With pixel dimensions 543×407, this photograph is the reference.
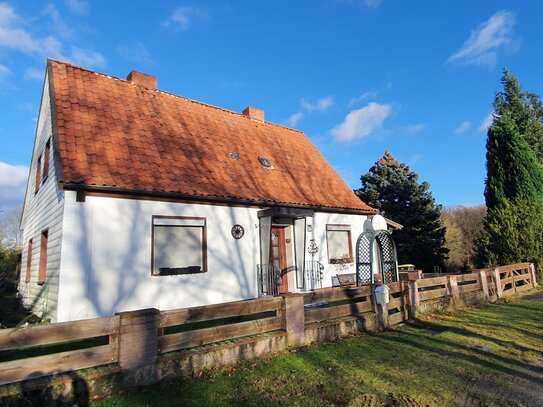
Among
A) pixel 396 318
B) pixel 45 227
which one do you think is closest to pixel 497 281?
pixel 396 318

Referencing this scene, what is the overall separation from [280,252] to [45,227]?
7.12m

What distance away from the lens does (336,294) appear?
7.24 metres

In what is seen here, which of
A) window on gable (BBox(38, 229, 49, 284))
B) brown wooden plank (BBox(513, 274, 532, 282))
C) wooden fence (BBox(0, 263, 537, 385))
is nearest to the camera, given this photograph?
wooden fence (BBox(0, 263, 537, 385))

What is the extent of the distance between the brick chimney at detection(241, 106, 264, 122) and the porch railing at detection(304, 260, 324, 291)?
24.9ft

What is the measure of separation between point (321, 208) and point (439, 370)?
8055mm

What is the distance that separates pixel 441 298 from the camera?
954cm

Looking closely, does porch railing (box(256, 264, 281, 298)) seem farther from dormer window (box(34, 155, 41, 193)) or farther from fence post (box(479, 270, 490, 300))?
dormer window (box(34, 155, 41, 193))

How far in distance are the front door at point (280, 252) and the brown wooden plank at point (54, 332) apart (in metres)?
7.91

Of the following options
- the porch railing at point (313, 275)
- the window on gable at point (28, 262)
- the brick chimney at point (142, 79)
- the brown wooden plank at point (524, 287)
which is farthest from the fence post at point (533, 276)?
the window on gable at point (28, 262)

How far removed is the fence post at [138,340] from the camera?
14.7 ft

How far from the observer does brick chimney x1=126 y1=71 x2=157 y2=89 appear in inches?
524

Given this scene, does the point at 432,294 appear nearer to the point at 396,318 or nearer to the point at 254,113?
the point at 396,318

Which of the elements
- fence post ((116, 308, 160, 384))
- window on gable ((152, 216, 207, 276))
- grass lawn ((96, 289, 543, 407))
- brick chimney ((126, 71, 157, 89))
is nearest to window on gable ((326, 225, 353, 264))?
window on gable ((152, 216, 207, 276))

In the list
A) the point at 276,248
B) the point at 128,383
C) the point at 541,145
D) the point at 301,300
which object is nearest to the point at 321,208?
the point at 276,248
